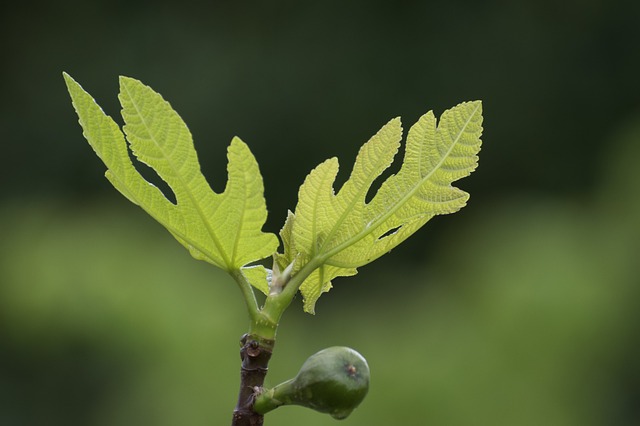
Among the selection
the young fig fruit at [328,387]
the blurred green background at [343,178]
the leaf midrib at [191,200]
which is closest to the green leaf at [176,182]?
the leaf midrib at [191,200]

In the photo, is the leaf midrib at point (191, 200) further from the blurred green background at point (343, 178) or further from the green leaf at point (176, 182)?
the blurred green background at point (343, 178)

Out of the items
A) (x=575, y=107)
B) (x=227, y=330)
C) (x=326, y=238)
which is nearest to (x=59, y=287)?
(x=227, y=330)

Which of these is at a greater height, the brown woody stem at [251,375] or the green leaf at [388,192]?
the green leaf at [388,192]

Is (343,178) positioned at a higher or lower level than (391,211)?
higher

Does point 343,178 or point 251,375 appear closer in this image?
point 251,375

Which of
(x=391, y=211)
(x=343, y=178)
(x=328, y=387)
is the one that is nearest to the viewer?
(x=328, y=387)

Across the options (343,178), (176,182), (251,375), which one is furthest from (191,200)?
(343,178)

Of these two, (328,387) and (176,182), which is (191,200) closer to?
(176,182)
